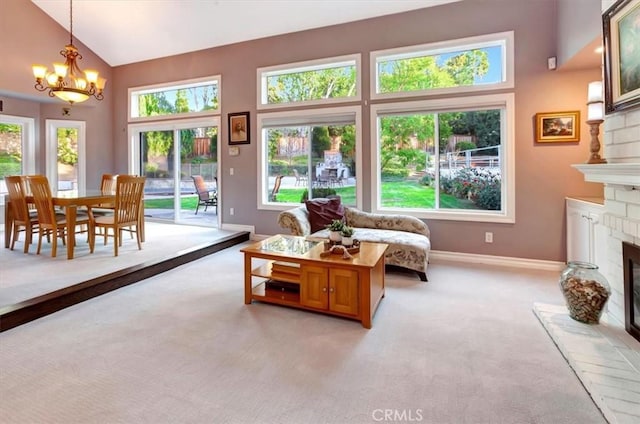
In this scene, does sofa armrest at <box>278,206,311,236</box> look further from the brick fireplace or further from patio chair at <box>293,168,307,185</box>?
the brick fireplace

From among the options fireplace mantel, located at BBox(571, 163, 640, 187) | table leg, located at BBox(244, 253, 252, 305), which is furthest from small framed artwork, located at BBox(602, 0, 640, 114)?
table leg, located at BBox(244, 253, 252, 305)

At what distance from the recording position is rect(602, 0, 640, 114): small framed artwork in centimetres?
213

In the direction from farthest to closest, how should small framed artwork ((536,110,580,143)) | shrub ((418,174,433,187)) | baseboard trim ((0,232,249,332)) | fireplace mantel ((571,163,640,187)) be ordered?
shrub ((418,174,433,187)) → small framed artwork ((536,110,580,143)) → baseboard trim ((0,232,249,332)) → fireplace mantel ((571,163,640,187))

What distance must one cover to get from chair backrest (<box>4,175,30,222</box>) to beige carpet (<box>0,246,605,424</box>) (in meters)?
2.34

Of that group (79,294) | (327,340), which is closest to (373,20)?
(327,340)

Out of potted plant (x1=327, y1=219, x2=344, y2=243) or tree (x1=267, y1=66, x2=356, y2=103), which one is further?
tree (x1=267, y1=66, x2=356, y2=103)

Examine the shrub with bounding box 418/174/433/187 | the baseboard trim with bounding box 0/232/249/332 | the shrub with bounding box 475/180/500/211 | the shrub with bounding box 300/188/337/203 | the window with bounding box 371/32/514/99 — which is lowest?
the baseboard trim with bounding box 0/232/249/332

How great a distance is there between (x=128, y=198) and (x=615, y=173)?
4.99m

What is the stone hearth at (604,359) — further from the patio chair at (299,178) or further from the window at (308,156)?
the patio chair at (299,178)

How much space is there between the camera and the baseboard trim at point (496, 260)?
4.00 m

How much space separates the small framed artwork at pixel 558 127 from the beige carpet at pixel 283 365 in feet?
6.66

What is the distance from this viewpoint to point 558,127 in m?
3.89

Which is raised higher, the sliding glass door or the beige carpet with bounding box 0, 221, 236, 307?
the sliding glass door

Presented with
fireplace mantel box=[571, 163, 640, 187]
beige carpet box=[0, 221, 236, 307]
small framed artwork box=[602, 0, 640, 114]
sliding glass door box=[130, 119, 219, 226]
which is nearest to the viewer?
fireplace mantel box=[571, 163, 640, 187]
